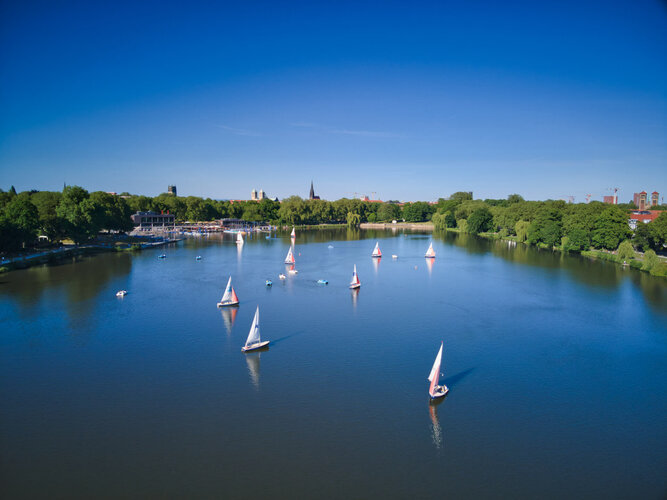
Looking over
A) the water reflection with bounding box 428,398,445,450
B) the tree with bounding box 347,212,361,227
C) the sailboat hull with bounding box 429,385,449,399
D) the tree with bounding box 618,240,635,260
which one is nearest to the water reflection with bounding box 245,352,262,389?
Answer: the water reflection with bounding box 428,398,445,450

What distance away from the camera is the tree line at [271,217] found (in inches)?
1857

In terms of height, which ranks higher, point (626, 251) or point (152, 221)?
point (152, 221)

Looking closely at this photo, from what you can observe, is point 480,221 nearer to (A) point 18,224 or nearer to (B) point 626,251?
(B) point 626,251

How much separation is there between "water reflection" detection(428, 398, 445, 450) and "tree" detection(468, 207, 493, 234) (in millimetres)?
82291

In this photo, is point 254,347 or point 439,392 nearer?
point 439,392

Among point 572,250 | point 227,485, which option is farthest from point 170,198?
point 227,485

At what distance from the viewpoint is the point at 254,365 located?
1898cm

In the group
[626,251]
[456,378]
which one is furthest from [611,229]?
[456,378]

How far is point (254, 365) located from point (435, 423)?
842cm

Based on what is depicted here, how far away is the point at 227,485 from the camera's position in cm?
1154

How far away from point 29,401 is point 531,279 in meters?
38.3

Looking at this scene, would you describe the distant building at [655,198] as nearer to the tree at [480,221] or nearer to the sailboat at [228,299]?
the tree at [480,221]

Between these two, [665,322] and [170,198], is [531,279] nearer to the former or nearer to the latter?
[665,322]

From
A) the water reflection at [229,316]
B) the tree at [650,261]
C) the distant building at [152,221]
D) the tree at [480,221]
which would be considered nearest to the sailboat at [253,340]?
the water reflection at [229,316]
